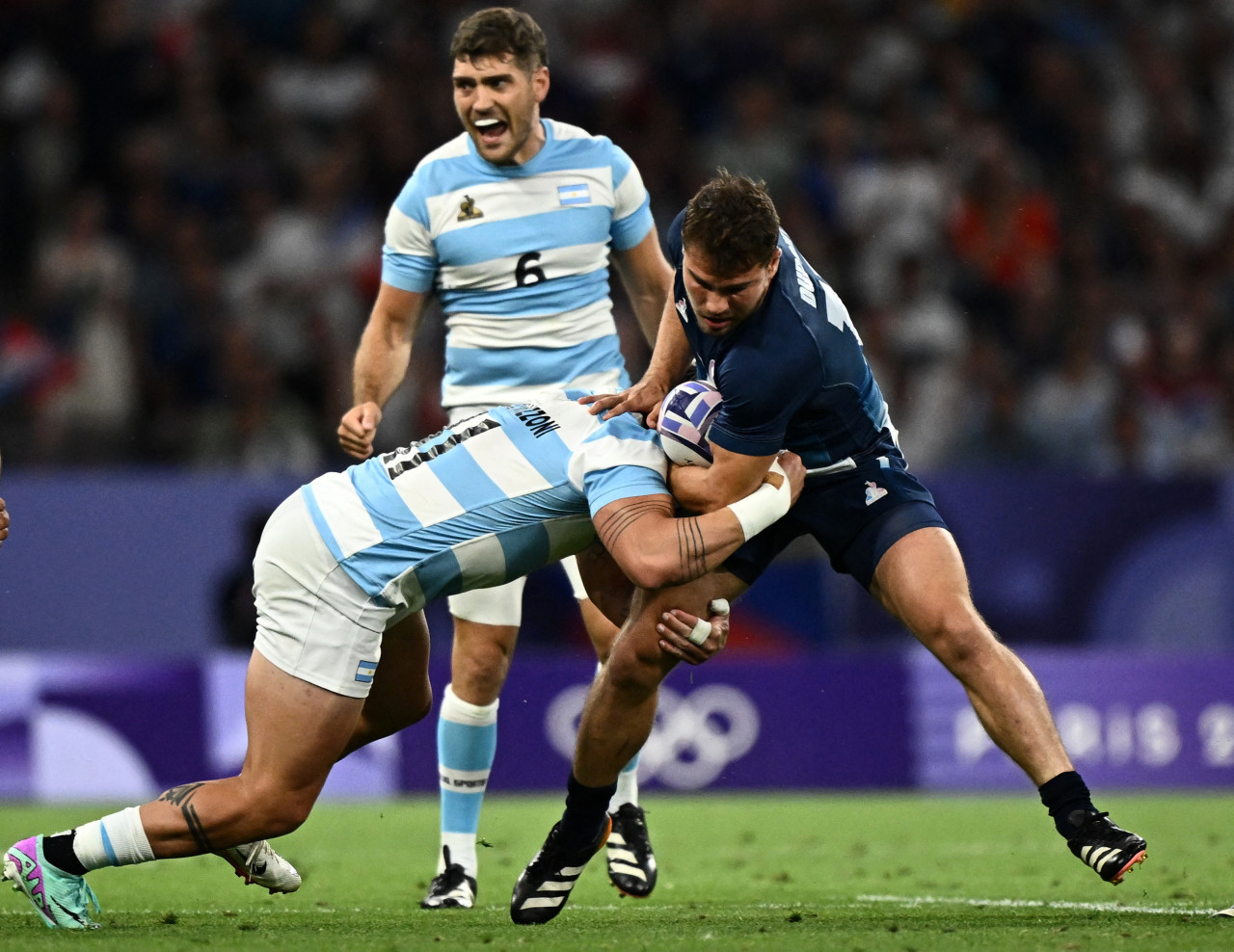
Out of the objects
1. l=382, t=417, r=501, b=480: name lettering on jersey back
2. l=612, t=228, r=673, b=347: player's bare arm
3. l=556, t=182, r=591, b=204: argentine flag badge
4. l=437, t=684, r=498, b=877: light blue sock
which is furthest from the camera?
l=612, t=228, r=673, b=347: player's bare arm

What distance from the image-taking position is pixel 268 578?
5434 mm

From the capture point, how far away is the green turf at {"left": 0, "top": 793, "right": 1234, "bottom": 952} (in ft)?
17.0

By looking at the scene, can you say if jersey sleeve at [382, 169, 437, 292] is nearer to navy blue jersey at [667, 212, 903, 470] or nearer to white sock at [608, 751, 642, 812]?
navy blue jersey at [667, 212, 903, 470]

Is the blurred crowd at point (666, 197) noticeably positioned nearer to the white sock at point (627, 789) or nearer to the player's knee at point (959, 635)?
the white sock at point (627, 789)

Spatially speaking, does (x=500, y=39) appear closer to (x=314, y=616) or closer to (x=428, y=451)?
(x=428, y=451)

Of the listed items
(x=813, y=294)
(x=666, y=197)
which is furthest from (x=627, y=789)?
(x=666, y=197)

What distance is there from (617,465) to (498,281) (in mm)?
1690

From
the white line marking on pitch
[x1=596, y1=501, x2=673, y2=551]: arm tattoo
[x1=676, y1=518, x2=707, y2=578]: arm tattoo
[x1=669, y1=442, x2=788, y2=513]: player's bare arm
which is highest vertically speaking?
[x1=669, y1=442, x2=788, y2=513]: player's bare arm

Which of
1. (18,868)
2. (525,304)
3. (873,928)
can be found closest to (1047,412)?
(525,304)

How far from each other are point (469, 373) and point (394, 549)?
159 cm

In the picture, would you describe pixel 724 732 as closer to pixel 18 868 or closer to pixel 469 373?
pixel 469 373

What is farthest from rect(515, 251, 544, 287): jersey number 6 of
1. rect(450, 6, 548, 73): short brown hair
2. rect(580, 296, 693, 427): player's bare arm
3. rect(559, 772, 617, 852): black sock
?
rect(559, 772, 617, 852): black sock

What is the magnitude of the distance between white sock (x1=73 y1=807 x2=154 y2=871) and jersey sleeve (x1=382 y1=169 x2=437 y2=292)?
2371 mm

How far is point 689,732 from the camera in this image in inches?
433
